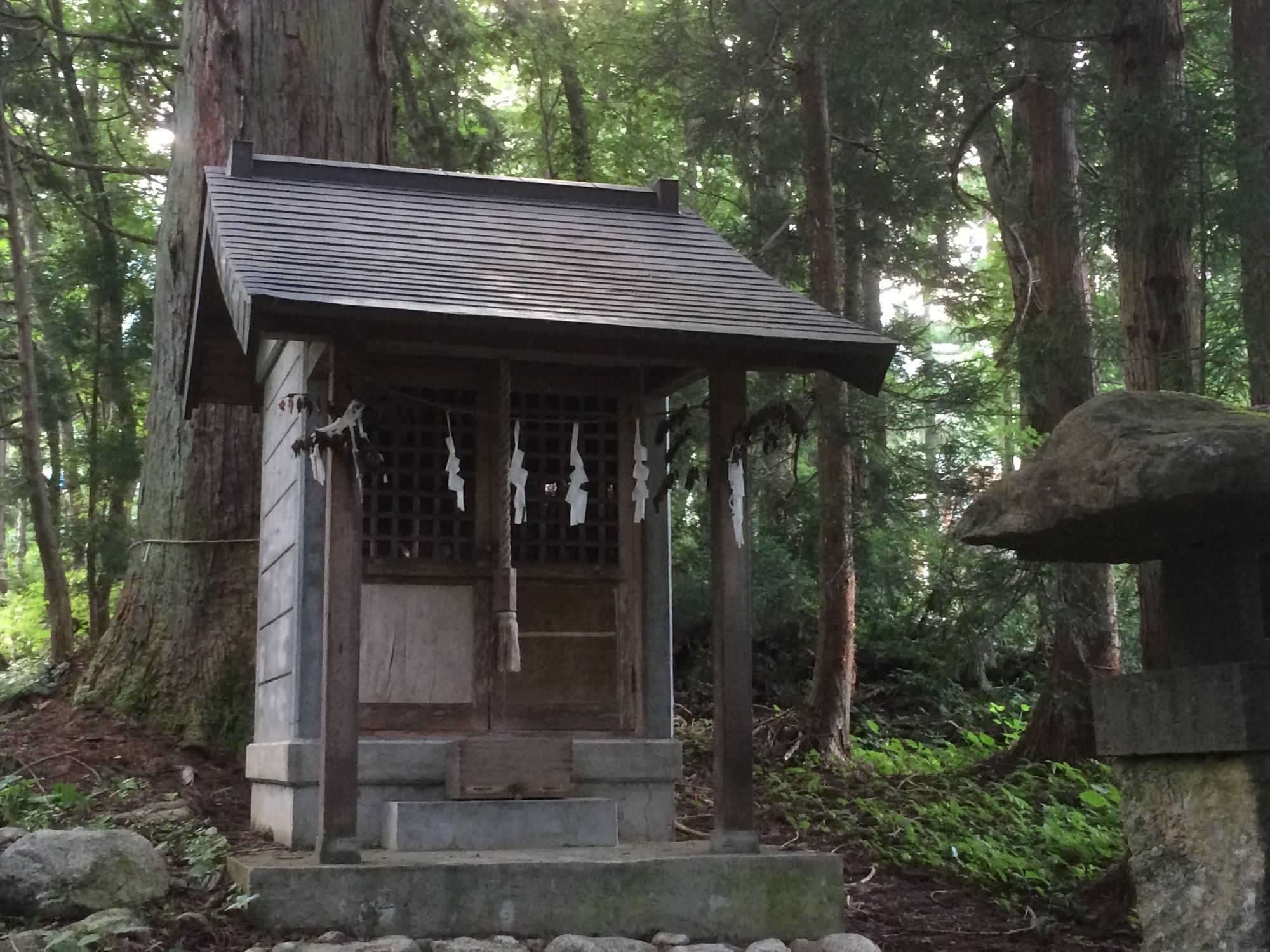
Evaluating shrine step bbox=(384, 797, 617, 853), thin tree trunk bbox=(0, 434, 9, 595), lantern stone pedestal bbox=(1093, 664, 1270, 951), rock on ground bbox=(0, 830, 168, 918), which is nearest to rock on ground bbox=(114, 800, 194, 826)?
rock on ground bbox=(0, 830, 168, 918)

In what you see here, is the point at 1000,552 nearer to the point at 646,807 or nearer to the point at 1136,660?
the point at 1136,660

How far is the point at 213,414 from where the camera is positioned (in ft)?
31.1

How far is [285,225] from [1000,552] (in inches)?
258

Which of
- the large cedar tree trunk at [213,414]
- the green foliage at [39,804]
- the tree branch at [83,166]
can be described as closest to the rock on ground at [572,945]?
the green foliage at [39,804]

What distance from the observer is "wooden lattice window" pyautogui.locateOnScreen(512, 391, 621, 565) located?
7070 millimetres

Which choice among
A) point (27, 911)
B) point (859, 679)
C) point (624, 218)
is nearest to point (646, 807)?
point (27, 911)

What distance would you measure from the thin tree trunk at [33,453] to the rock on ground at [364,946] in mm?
6404

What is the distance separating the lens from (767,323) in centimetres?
620

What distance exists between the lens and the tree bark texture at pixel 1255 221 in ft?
22.7

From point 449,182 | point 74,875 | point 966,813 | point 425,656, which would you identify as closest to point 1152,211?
point 449,182

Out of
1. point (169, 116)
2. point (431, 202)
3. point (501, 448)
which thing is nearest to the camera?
point (501, 448)

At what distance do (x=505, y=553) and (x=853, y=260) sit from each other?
A: 8.82 m

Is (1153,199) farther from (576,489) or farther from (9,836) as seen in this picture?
(9,836)

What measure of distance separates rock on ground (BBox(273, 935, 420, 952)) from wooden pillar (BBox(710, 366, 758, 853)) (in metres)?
1.58
